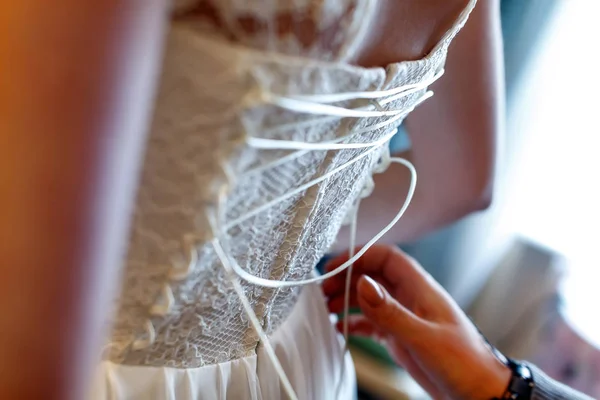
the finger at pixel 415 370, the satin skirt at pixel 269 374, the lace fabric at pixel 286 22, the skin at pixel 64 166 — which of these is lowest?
the finger at pixel 415 370

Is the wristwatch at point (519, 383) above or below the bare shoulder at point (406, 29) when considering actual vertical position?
below

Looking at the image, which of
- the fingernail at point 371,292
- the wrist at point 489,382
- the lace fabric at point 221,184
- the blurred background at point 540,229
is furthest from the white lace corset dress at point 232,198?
the blurred background at point 540,229

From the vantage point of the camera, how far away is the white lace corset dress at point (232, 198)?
287mm

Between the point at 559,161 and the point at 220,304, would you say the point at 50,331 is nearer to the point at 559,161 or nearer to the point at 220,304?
the point at 220,304

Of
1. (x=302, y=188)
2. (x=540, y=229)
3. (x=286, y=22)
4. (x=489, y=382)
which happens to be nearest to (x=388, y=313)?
(x=489, y=382)

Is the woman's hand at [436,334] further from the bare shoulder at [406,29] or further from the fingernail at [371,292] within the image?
the bare shoulder at [406,29]

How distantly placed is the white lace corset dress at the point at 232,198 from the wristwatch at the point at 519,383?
28 cm

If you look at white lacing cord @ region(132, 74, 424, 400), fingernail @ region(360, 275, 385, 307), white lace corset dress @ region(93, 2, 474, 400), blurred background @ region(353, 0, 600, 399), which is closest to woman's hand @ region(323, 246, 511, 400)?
fingernail @ region(360, 275, 385, 307)

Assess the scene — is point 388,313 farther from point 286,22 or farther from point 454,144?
point 286,22

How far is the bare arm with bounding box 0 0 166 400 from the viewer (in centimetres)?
22

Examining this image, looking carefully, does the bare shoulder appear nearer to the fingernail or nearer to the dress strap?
the dress strap

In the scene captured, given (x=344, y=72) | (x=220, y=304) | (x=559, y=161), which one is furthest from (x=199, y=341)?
(x=559, y=161)

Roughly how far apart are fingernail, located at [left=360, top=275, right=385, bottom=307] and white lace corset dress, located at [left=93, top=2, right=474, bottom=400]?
105mm

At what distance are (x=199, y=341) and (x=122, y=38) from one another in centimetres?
30
